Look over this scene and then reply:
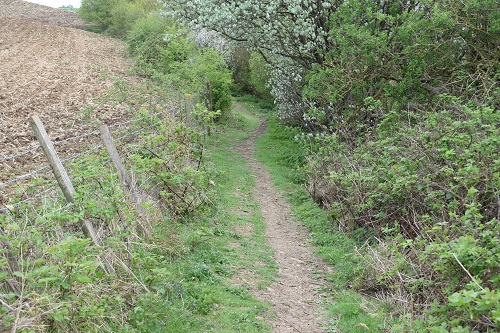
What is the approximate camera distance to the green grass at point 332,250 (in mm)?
6223

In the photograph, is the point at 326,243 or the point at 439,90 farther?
the point at 439,90

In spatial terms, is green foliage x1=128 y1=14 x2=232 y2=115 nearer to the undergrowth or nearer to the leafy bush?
the undergrowth

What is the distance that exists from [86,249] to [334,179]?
6343mm

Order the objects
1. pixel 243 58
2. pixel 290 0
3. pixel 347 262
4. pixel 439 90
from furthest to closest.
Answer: pixel 243 58 → pixel 290 0 → pixel 439 90 → pixel 347 262

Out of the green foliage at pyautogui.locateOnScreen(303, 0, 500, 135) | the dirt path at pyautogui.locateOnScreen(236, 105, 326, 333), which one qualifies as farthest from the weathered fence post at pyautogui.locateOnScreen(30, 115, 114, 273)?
the green foliage at pyautogui.locateOnScreen(303, 0, 500, 135)

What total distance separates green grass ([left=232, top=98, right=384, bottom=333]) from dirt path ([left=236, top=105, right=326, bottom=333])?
8.0 inches

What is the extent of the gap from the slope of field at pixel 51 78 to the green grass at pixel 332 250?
5626 millimetres

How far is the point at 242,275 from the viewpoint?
25.1ft

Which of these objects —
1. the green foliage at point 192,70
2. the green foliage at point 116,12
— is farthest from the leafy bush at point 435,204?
the green foliage at point 116,12

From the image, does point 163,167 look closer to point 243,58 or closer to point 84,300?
point 84,300

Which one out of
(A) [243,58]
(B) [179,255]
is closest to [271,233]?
(B) [179,255]

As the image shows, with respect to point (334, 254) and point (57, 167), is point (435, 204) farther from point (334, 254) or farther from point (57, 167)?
point (57, 167)

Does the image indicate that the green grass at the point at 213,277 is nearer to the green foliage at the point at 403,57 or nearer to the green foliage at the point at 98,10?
the green foliage at the point at 403,57

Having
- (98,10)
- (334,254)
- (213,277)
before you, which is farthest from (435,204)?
(98,10)
